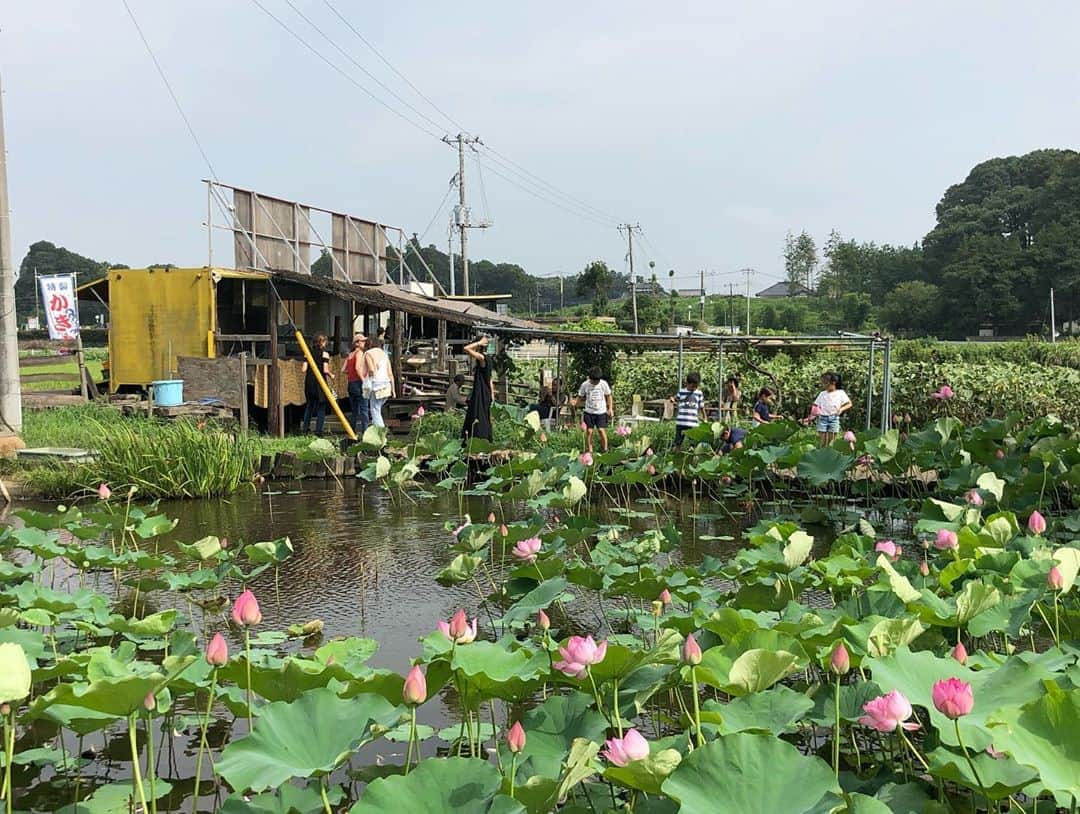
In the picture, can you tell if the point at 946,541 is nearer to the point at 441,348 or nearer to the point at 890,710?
the point at 890,710

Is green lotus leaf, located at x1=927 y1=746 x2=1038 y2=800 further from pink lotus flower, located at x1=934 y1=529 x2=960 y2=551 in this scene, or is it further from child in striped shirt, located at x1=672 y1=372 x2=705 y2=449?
child in striped shirt, located at x1=672 y1=372 x2=705 y2=449

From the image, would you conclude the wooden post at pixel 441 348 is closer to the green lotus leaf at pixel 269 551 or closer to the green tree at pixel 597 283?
the green lotus leaf at pixel 269 551

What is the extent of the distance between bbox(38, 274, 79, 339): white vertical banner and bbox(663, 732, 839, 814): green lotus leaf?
51.4 ft

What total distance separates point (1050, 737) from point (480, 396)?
9199mm

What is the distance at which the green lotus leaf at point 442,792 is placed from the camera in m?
1.80

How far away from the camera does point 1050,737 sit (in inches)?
73.4

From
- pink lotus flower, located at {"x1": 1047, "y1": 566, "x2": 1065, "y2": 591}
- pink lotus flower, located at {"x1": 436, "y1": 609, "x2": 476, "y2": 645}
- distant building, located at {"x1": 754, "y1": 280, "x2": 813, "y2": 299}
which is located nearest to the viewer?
pink lotus flower, located at {"x1": 436, "y1": 609, "x2": 476, "y2": 645}

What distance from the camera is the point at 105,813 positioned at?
270cm

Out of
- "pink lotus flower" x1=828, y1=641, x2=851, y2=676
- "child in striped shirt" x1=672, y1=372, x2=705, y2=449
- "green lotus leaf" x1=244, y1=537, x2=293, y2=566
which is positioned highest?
"child in striped shirt" x1=672, y1=372, x2=705, y2=449

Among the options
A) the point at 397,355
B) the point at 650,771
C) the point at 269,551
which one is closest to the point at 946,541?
the point at 650,771

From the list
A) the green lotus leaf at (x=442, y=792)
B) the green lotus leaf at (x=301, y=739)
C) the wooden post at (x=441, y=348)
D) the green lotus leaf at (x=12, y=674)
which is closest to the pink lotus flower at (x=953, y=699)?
the green lotus leaf at (x=442, y=792)

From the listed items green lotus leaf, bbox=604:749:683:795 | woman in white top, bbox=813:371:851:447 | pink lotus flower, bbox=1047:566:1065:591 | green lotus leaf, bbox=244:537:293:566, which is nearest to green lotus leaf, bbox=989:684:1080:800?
green lotus leaf, bbox=604:749:683:795

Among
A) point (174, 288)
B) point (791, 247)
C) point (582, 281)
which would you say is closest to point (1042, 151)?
point (791, 247)

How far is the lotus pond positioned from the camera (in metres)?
1.99
